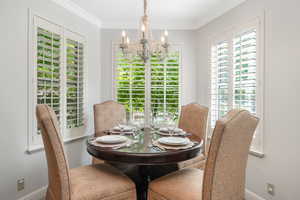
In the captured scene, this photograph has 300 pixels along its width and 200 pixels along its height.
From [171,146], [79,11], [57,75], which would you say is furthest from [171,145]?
[79,11]

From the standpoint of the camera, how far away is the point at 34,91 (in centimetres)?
228

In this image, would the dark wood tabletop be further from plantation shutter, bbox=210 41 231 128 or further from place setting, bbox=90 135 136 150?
plantation shutter, bbox=210 41 231 128

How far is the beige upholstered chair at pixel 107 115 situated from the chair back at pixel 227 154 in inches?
74.0

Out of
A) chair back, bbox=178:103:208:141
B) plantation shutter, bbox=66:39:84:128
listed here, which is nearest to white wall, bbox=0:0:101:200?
plantation shutter, bbox=66:39:84:128

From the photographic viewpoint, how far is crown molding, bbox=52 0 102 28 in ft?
8.97

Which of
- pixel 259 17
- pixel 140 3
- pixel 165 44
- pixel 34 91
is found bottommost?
pixel 34 91

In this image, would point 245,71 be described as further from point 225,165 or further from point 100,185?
point 100,185

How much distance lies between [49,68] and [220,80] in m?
2.54

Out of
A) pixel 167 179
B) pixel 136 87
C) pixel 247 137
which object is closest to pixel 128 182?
pixel 167 179

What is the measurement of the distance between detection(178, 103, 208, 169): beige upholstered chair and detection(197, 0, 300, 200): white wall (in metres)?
0.65

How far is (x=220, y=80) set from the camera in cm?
311

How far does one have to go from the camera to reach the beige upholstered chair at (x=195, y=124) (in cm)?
238
